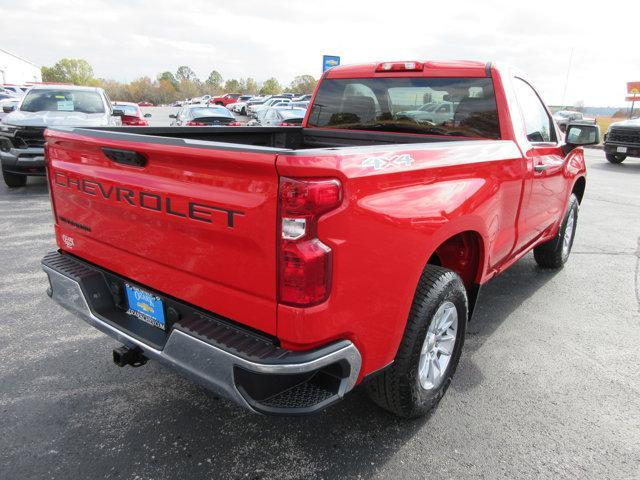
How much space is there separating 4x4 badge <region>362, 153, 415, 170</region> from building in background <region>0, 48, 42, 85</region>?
9121 centimetres

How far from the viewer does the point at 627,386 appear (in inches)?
122

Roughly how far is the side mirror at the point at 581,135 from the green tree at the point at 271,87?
410ft

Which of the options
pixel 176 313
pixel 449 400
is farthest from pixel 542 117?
pixel 176 313

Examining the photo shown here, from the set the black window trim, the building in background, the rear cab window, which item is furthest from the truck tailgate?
the building in background

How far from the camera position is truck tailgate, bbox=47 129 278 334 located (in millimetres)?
1771

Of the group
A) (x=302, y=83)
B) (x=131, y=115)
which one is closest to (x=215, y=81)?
(x=302, y=83)

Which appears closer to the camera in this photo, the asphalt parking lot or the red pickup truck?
the red pickup truck

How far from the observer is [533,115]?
148 inches

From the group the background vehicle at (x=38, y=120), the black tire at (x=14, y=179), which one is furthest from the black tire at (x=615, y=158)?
the black tire at (x=14, y=179)

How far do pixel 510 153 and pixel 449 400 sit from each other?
1.61 meters

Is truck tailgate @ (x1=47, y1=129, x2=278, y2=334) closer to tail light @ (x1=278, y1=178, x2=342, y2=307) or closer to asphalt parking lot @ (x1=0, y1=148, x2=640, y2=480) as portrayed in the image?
tail light @ (x1=278, y1=178, x2=342, y2=307)

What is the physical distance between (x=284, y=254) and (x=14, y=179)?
8742 mm

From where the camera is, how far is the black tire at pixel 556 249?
4.91 m

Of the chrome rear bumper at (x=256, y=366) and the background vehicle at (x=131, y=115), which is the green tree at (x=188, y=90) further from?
the chrome rear bumper at (x=256, y=366)
